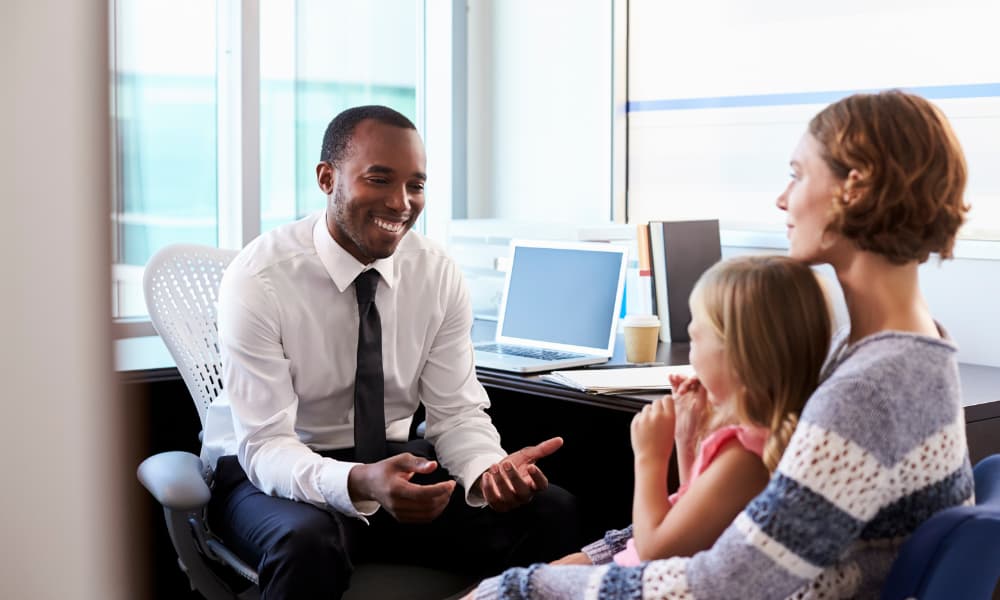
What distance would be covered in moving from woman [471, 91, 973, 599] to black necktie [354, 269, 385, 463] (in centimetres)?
72

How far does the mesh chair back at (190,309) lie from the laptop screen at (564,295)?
656 mm

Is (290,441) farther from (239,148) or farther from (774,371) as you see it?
(239,148)

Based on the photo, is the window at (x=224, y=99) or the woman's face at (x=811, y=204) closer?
the woman's face at (x=811, y=204)

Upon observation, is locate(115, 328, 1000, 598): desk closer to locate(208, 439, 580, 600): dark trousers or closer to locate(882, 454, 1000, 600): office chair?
locate(208, 439, 580, 600): dark trousers

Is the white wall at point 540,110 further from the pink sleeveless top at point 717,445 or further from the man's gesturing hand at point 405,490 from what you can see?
the pink sleeveless top at point 717,445

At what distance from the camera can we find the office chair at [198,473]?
1.62m

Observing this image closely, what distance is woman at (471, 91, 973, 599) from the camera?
0.96m

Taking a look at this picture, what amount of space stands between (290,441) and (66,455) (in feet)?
4.40

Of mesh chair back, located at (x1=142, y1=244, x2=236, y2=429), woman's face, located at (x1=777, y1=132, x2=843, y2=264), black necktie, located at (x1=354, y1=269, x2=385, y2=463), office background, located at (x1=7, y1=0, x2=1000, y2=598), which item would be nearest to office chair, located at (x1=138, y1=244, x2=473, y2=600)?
mesh chair back, located at (x1=142, y1=244, x2=236, y2=429)

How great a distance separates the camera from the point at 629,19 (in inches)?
113

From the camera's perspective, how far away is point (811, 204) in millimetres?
1108

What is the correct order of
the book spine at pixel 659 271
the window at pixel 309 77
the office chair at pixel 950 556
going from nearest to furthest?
the office chair at pixel 950 556 → the book spine at pixel 659 271 → the window at pixel 309 77

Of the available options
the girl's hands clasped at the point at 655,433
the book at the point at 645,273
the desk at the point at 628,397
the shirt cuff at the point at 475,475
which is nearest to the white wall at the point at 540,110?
the book at the point at 645,273

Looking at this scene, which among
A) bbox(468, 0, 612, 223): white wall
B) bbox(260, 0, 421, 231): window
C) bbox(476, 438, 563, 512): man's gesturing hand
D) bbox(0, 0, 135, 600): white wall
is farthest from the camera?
bbox(468, 0, 612, 223): white wall
